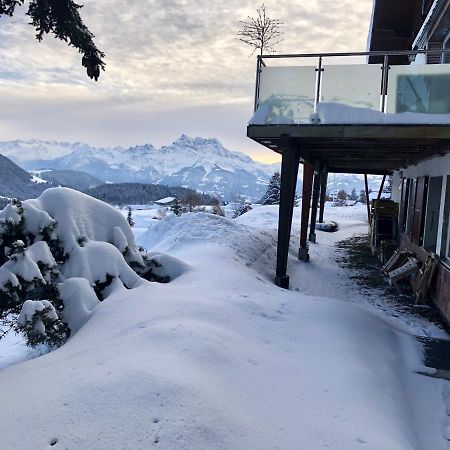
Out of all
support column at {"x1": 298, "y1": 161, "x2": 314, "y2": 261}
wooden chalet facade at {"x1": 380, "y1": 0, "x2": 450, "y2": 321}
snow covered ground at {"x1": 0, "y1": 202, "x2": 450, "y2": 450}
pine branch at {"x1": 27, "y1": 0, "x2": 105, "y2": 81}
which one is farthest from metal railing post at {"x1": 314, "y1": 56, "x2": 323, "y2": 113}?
support column at {"x1": 298, "y1": 161, "x2": 314, "y2": 261}

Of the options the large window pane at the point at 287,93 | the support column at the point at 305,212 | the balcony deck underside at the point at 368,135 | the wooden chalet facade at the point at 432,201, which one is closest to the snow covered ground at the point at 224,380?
the wooden chalet facade at the point at 432,201

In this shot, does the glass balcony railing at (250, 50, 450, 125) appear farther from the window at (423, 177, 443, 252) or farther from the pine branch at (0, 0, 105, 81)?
the pine branch at (0, 0, 105, 81)

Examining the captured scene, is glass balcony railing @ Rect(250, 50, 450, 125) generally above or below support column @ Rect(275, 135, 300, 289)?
above

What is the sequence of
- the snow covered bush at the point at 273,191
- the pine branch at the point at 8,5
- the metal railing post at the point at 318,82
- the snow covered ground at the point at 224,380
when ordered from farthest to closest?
1. the snow covered bush at the point at 273,191
2. the metal railing post at the point at 318,82
3. the pine branch at the point at 8,5
4. the snow covered ground at the point at 224,380

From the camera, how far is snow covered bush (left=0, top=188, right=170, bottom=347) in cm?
523

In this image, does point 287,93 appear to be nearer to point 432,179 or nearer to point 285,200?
point 285,200

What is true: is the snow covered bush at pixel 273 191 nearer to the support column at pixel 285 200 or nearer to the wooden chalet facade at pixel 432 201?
the wooden chalet facade at pixel 432 201

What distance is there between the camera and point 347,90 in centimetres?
837

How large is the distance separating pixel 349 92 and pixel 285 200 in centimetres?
262

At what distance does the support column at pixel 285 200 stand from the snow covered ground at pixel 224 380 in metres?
2.17

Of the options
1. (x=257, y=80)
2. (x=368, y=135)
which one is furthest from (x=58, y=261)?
(x=368, y=135)

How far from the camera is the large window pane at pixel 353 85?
8148mm

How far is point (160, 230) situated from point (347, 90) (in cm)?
1017

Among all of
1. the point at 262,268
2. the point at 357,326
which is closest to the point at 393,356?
the point at 357,326
